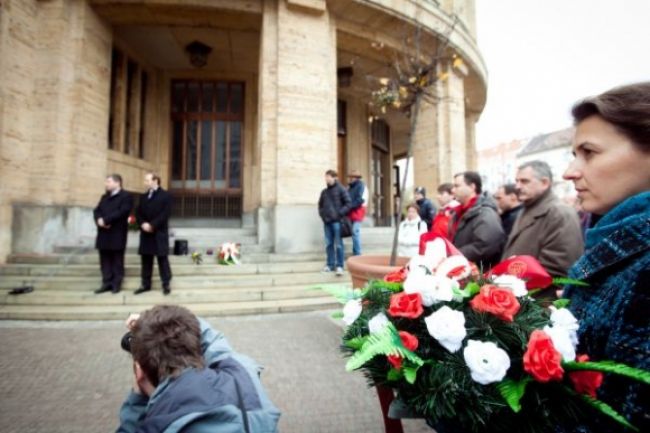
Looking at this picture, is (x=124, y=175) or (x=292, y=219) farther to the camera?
(x=124, y=175)

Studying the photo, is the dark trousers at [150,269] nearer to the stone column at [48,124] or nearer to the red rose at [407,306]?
the stone column at [48,124]

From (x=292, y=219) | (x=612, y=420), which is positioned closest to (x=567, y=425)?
(x=612, y=420)

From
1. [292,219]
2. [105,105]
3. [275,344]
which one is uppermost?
[105,105]

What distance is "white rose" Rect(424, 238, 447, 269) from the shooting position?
4.69 ft

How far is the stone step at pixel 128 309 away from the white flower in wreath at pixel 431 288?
15.0ft

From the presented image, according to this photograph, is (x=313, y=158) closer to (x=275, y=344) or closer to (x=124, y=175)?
(x=275, y=344)

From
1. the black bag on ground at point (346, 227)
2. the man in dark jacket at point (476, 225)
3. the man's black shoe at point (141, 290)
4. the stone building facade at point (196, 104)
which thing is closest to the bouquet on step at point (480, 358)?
the man in dark jacket at point (476, 225)

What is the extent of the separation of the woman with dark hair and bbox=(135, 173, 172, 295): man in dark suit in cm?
581

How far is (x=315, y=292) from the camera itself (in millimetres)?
6227

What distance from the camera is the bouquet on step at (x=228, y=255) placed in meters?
6.67

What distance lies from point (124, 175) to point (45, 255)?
3.44m

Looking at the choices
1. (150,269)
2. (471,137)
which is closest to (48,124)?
(150,269)

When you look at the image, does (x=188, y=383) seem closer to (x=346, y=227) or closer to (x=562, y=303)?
(x=562, y=303)

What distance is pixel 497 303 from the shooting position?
43.6 inches
